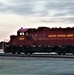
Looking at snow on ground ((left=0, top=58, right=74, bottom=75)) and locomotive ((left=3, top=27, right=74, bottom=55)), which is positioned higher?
locomotive ((left=3, top=27, right=74, bottom=55))

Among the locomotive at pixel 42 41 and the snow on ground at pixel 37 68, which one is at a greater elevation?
the locomotive at pixel 42 41

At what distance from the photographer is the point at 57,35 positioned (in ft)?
135

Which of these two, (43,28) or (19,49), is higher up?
(43,28)

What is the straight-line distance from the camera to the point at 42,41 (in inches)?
1639

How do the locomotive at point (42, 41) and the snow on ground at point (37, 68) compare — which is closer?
the snow on ground at point (37, 68)

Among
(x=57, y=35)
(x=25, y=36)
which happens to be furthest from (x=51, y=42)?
(x=25, y=36)

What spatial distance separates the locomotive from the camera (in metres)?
40.5

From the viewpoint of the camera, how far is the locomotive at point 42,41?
40.5 m

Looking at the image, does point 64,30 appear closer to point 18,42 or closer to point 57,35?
point 57,35

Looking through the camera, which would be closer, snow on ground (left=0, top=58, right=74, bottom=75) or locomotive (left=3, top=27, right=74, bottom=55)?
snow on ground (left=0, top=58, right=74, bottom=75)

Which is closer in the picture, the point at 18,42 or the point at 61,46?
the point at 61,46

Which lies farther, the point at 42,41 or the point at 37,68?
the point at 42,41

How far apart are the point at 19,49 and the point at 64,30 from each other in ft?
21.6

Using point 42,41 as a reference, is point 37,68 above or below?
below
